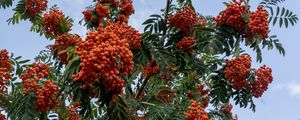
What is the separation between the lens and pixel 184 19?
704cm

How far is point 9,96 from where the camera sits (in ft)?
23.7

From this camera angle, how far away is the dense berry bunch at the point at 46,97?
6176 mm

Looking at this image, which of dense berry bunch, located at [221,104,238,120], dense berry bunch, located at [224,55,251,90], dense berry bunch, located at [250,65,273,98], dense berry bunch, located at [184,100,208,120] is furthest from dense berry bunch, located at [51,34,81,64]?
dense berry bunch, located at [221,104,238,120]

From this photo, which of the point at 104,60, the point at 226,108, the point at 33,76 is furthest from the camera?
the point at 226,108

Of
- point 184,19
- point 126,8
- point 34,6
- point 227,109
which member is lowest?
point 227,109

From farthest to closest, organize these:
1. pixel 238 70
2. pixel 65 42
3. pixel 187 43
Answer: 1. pixel 238 70
2. pixel 187 43
3. pixel 65 42

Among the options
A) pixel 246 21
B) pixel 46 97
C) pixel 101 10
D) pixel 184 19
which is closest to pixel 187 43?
pixel 184 19

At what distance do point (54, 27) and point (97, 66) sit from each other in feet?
13.1

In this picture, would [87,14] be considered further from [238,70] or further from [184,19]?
[238,70]

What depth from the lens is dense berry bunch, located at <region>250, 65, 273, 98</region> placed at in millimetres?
7441

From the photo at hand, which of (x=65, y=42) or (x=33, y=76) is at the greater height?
(x=65, y=42)

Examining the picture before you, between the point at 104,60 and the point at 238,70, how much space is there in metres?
3.22

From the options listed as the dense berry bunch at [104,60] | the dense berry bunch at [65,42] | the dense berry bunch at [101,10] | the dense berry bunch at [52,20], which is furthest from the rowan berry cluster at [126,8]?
the dense berry bunch at [104,60]

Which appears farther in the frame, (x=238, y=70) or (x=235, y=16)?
(x=238, y=70)
